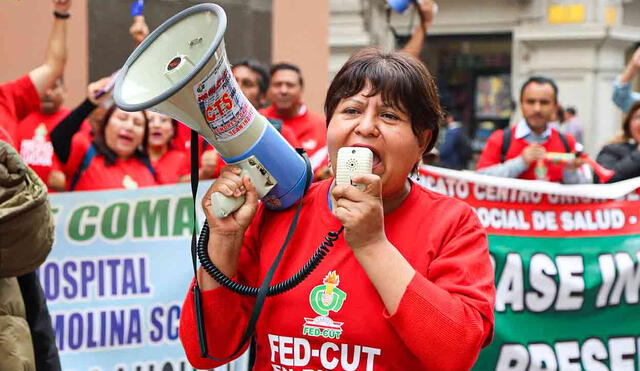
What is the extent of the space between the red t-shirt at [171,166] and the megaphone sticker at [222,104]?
3129mm

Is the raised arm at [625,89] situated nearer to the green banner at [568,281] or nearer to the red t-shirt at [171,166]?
the green banner at [568,281]

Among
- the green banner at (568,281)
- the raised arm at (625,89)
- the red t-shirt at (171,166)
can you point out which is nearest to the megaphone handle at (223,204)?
the green banner at (568,281)

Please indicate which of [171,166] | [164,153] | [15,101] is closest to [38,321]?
[15,101]

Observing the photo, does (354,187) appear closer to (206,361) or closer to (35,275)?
(206,361)

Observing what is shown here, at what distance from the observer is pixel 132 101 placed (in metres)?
1.95

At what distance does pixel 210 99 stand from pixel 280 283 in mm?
423

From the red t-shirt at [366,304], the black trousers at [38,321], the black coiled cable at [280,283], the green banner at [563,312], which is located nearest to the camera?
the red t-shirt at [366,304]

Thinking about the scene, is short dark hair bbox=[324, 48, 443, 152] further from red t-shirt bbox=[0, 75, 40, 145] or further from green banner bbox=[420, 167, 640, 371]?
red t-shirt bbox=[0, 75, 40, 145]

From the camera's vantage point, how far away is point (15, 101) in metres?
4.57

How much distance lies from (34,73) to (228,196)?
118 inches

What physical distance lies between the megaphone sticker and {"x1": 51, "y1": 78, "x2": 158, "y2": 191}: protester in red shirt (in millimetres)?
2852

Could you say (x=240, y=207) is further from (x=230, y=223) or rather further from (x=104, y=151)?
(x=104, y=151)

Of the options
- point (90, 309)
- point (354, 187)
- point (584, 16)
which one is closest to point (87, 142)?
point (90, 309)

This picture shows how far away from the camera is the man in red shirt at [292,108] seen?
19.9 feet
